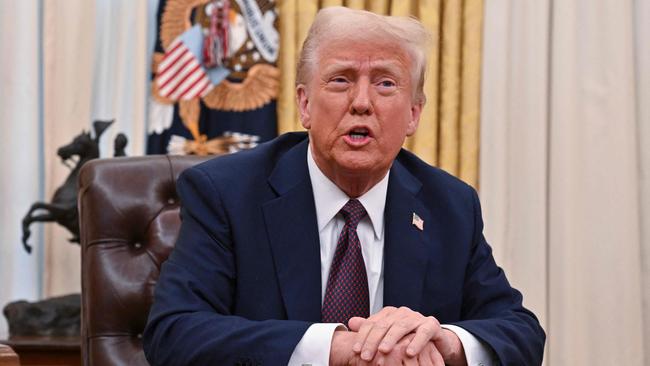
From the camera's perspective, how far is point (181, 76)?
440 centimetres

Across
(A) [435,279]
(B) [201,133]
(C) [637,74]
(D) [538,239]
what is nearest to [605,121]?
(C) [637,74]

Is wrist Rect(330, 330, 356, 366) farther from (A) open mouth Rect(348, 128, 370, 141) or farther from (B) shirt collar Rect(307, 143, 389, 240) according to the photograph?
(A) open mouth Rect(348, 128, 370, 141)

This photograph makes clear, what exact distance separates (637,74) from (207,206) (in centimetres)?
265

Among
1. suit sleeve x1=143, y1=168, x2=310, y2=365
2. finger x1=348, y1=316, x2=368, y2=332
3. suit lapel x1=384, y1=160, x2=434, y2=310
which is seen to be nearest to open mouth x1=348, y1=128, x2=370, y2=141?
suit lapel x1=384, y1=160, x2=434, y2=310

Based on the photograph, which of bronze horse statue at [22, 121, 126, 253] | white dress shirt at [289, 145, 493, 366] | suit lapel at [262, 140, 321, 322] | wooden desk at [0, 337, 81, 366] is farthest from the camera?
bronze horse statue at [22, 121, 126, 253]

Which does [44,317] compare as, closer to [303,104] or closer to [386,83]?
[303,104]

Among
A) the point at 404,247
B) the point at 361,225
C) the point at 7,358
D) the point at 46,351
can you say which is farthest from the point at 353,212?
the point at 46,351

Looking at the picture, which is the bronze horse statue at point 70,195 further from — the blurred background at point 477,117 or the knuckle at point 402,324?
the knuckle at point 402,324

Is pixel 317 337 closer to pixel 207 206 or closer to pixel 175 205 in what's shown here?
pixel 207 206

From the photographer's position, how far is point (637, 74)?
4.41 m

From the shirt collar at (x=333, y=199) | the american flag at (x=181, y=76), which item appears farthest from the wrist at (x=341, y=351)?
the american flag at (x=181, y=76)

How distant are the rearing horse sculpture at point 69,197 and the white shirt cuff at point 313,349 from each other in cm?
202

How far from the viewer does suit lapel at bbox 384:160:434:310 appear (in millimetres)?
2424

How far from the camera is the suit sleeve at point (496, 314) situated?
2.30 m
